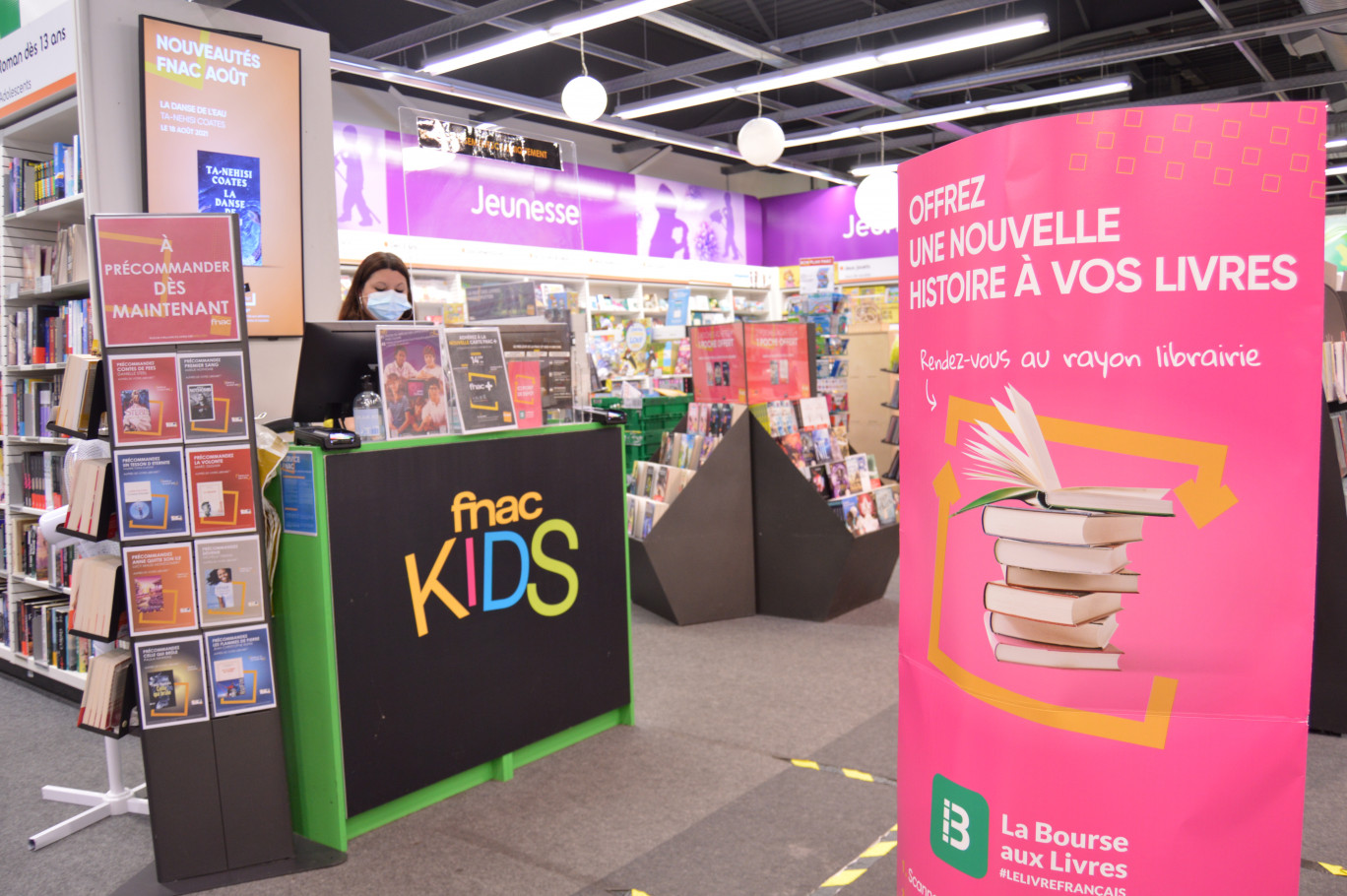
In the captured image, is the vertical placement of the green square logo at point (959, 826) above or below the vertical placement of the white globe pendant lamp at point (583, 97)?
below

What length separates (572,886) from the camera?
2.49 m

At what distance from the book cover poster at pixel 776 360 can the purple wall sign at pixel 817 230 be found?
8.29 m

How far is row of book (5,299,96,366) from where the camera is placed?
161 inches

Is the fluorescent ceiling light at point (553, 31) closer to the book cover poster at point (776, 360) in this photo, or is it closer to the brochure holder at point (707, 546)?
the book cover poster at point (776, 360)

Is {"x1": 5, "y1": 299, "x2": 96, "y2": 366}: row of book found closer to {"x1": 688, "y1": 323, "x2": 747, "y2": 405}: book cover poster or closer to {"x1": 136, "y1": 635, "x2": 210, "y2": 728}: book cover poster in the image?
{"x1": 136, "y1": 635, "x2": 210, "y2": 728}: book cover poster

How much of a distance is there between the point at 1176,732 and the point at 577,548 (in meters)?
2.49

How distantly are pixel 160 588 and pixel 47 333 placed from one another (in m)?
2.40

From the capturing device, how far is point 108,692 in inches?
105

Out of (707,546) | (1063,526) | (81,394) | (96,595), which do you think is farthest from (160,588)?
(707,546)

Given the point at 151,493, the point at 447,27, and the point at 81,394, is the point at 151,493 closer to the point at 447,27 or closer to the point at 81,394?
the point at 81,394

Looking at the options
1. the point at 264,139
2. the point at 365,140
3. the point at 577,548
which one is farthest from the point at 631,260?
the point at 577,548

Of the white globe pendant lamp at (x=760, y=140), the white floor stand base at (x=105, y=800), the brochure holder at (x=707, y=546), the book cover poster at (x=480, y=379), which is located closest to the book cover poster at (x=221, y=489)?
the book cover poster at (x=480, y=379)

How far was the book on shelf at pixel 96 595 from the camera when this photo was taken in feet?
8.80

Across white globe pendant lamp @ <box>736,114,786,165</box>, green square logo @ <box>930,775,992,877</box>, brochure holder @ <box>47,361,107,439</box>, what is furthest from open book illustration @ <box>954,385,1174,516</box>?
white globe pendant lamp @ <box>736,114,786,165</box>
